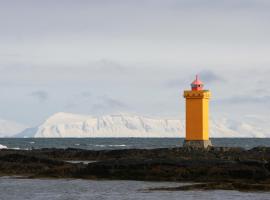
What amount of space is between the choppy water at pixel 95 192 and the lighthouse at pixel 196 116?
17604 millimetres

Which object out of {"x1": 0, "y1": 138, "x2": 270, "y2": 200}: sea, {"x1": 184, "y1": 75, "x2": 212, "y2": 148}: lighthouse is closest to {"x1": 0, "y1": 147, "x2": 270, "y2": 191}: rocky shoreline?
{"x1": 0, "y1": 138, "x2": 270, "y2": 200}: sea

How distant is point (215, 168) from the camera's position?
112ft

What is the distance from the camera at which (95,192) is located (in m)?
30.1

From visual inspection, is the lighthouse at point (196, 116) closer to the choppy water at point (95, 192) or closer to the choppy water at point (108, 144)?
the choppy water at point (95, 192)

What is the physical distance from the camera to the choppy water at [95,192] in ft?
92.8

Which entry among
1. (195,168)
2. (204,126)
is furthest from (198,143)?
(195,168)

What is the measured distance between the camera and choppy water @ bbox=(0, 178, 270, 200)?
92.8ft

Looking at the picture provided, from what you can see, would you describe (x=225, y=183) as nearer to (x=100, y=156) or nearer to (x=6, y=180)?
(x=6, y=180)

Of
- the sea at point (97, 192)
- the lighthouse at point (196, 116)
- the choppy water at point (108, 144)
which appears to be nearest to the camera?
the sea at point (97, 192)

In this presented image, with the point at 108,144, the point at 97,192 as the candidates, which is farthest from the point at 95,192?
the point at 108,144

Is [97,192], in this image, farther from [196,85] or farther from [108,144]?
[108,144]

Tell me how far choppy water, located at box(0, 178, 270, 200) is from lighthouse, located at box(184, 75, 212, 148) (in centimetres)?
1760

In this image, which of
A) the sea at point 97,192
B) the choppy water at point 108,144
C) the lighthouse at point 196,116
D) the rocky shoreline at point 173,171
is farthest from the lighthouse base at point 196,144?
the choppy water at point 108,144

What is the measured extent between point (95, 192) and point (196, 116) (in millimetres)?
21256
